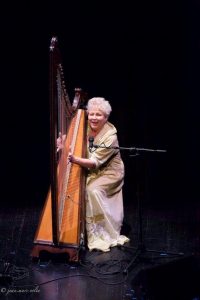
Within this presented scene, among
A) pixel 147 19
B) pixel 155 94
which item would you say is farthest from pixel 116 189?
pixel 147 19

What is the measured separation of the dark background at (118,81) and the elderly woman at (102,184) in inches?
47.1

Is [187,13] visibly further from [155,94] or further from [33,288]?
[33,288]

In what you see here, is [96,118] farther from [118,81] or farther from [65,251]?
[118,81]

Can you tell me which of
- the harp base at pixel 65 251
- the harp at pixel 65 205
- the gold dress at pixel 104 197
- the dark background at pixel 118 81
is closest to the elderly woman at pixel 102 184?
the gold dress at pixel 104 197

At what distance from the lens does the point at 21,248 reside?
400cm

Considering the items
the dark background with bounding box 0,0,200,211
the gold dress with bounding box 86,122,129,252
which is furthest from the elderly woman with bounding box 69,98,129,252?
the dark background with bounding box 0,0,200,211

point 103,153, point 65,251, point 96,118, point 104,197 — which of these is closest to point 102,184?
point 104,197

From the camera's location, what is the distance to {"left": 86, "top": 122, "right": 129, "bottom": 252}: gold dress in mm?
4000

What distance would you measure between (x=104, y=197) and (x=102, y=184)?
113 millimetres

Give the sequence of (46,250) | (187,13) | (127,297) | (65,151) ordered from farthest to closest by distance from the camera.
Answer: (187,13), (65,151), (46,250), (127,297)

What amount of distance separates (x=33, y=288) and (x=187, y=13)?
3307 millimetres

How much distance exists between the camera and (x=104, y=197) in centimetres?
410

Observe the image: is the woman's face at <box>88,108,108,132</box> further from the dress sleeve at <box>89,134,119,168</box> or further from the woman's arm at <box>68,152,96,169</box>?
the woman's arm at <box>68,152,96,169</box>

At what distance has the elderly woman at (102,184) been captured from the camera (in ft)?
13.1
